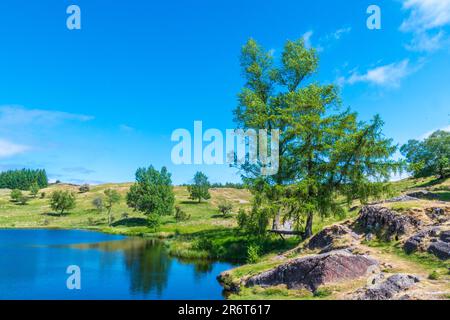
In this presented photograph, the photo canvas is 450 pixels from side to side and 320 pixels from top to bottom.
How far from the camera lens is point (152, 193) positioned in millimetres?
98750

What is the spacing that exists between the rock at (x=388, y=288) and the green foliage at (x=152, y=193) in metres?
76.0

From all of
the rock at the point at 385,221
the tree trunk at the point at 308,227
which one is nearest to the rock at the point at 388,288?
the rock at the point at 385,221

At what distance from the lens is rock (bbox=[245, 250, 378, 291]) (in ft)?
63.0

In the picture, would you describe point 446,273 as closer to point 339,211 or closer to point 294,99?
point 339,211

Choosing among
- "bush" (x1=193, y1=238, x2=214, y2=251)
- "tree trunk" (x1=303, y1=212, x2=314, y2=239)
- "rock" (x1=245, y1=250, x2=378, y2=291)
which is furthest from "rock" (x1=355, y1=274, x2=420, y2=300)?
"bush" (x1=193, y1=238, x2=214, y2=251)

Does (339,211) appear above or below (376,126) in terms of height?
below

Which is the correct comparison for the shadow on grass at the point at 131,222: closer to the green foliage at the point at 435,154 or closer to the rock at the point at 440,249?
the green foliage at the point at 435,154

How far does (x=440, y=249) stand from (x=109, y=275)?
26965 mm

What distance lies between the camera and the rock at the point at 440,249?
18.6 m

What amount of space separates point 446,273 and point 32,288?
2849cm

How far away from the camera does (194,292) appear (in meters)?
27.1
